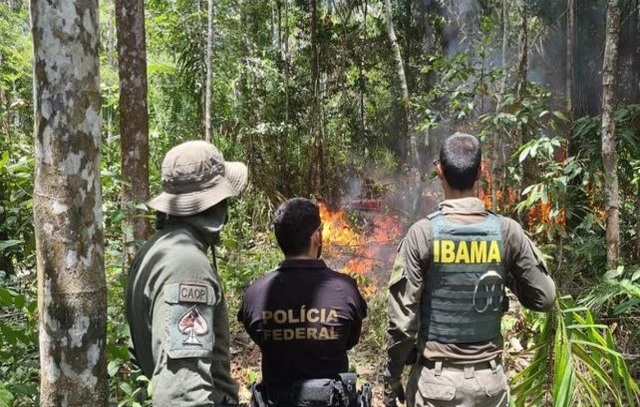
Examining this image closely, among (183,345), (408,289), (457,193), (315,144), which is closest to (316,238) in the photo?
(408,289)

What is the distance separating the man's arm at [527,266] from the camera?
2.60 meters

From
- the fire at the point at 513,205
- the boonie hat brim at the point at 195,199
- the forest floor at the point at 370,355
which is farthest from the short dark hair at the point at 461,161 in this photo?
the fire at the point at 513,205

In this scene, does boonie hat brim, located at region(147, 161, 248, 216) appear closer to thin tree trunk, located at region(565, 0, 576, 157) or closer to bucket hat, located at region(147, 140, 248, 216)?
bucket hat, located at region(147, 140, 248, 216)

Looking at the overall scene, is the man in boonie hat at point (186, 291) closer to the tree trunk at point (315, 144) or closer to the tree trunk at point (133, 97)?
the tree trunk at point (133, 97)

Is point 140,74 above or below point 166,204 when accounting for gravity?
above

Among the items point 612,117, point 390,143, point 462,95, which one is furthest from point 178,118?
point 612,117

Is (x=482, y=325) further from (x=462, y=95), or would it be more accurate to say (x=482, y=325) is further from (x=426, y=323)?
(x=462, y=95)

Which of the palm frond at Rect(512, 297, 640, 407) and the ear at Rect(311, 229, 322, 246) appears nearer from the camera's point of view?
the ear at Rect(311, 229, 322, 246)

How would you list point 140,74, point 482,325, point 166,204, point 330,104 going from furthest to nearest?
1. point 330,104
2. point 140,74
3. point 482,325
4. point 166,204

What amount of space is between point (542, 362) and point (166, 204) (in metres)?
2.36

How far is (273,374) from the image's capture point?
7.70 feet

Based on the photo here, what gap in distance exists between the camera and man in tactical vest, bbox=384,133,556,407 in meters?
2.55

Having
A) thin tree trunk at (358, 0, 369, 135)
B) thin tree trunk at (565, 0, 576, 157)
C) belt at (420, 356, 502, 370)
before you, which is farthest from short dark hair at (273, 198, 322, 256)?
thin tree trunk at (358, 0, 369, 135)

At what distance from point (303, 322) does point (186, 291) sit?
64cm
